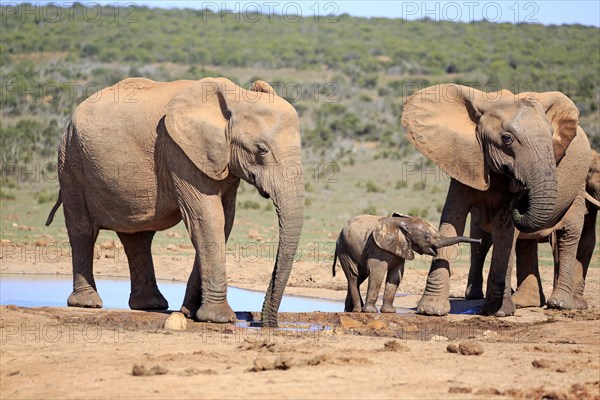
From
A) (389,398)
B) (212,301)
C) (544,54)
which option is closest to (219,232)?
(212,301)

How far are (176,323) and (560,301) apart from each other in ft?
A: 18.1

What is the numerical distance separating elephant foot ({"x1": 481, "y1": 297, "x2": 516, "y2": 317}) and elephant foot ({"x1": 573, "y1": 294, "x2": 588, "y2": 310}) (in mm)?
1769

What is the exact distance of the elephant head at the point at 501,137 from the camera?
41.2 feet

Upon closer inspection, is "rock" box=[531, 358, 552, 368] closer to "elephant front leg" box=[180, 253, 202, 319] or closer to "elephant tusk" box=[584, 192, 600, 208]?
"elephant front leg" box=[180, 253, 202, 319]

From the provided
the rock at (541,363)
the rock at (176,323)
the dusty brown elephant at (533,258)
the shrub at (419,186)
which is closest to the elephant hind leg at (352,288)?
the dusty brown elephant at (533,258)

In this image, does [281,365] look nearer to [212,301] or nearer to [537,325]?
[212,301]

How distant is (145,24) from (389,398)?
72.9 metres

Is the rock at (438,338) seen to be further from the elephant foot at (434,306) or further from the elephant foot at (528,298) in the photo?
the elephant foot at (528,298)

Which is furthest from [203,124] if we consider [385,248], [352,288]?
[352,288]

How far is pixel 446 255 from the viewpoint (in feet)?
44.5

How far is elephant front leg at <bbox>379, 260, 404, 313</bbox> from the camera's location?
1352 cm

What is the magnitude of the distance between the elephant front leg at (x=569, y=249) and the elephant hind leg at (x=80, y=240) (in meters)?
5.64

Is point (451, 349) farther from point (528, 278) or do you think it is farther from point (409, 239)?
point (528, 278)

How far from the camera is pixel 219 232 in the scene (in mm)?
12055
